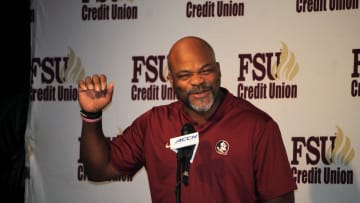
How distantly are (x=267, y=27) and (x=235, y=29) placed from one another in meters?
0.22

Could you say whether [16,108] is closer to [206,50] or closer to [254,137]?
[206,50]

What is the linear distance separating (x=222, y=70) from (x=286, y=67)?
427 millimetres

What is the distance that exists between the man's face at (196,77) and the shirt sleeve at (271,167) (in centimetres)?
31

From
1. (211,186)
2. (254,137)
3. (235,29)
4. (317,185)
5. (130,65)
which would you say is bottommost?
(317,185)

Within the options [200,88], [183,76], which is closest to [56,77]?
[183,76]

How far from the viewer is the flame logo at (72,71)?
130 inches

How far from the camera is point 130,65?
3246mm

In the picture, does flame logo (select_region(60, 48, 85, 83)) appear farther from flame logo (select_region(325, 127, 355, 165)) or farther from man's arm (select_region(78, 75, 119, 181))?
flame logo (select_region(325, 127, 355, 165))

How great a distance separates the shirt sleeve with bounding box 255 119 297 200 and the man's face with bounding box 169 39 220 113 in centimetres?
31

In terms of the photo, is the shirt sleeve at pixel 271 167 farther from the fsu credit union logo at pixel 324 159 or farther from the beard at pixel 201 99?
the fsu credit union logo at pixel 324 159

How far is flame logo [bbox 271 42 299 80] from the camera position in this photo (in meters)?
2.93

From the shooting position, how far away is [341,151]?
9.33 ft

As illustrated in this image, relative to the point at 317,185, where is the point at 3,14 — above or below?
above

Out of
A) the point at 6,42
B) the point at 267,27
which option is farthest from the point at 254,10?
the point at 6,42
